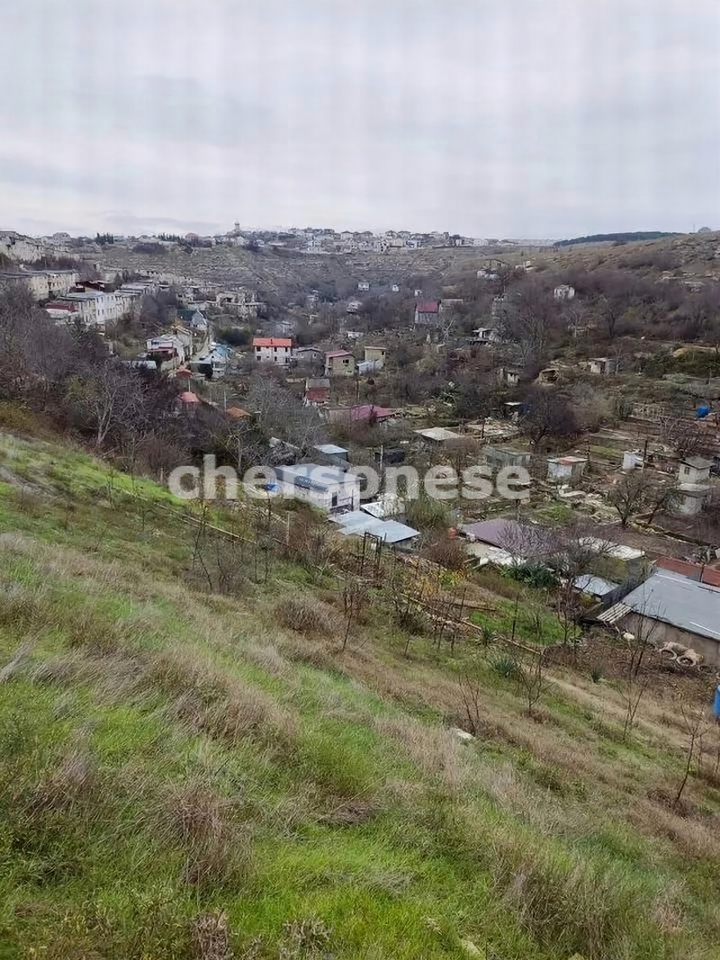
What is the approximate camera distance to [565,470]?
22172 mm

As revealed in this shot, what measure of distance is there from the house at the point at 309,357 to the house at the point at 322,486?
822 inches

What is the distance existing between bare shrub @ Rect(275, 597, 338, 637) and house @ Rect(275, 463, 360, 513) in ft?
28.5

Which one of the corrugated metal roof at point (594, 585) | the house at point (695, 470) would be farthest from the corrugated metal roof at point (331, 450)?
the house at point (695, 470)

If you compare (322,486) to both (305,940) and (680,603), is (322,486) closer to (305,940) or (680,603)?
(680,603)

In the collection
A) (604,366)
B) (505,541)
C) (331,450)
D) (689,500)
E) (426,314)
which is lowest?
(505,541)

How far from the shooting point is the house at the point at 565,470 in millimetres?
22109

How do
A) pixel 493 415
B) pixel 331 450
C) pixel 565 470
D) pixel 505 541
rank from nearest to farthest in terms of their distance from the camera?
pixel 505 541, pixel 331 450, pixel 565 470, pixel 493 415

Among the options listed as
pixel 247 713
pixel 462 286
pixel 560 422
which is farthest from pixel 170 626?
pixel 462 286

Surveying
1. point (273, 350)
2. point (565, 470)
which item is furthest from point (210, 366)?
point (565, 470)

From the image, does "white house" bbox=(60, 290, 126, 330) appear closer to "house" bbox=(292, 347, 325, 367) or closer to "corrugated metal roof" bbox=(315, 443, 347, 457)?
"house" bbox=(292, 347, 325, 367)

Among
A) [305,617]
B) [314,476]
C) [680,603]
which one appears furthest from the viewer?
[314,476]

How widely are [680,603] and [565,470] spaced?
35.2ft

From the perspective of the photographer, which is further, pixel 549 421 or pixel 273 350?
pixel 273 350

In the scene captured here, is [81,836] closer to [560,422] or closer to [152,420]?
[152,420]
